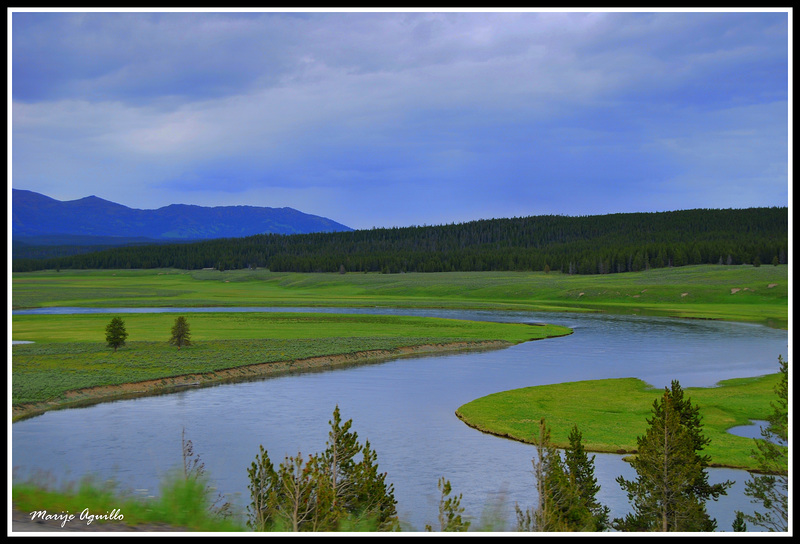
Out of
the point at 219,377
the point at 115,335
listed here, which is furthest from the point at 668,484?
the point at 115,335

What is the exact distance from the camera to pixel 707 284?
10650cm

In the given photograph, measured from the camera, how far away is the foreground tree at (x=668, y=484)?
626 inches

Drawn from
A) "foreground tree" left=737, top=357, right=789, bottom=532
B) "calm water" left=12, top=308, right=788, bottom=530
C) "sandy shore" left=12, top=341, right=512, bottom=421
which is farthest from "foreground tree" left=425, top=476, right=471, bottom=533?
"sandy shore" left=12, top=341, right=512, bottom=421

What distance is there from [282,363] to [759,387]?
28251mm

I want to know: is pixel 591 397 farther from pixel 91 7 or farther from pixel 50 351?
pixel 50 351

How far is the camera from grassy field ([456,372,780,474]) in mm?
25281

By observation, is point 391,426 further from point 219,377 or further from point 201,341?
point 201,341

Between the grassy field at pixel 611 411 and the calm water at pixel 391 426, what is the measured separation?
3.90ft

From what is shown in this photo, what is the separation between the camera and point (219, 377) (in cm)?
3819

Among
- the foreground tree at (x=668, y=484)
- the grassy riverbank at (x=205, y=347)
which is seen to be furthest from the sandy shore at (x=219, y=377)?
the foreground tree at (x=668, y=484)

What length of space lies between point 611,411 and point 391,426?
11085mm

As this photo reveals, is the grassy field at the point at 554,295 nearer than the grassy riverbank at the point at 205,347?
No

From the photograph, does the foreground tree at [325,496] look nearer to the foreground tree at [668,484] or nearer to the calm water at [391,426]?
the calm water at [391,426]
